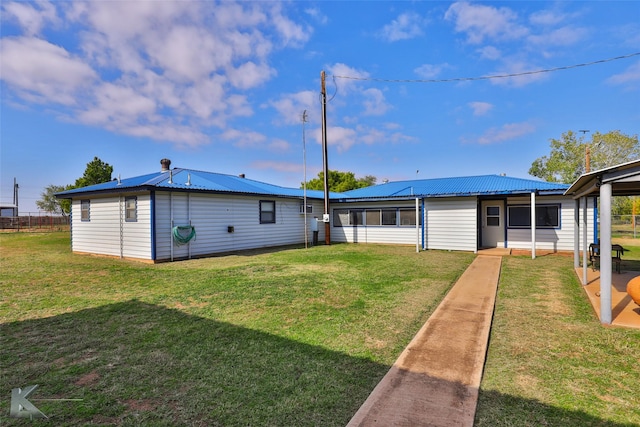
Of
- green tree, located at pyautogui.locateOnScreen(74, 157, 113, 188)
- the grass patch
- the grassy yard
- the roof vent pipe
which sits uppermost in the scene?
green tree, located at pyautogui.locateOnScreen(74, 157, 113, 188)

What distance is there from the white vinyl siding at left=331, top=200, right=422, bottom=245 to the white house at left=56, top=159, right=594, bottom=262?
5 centimetres

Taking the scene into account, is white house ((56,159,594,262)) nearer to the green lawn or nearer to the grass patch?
the green lawn

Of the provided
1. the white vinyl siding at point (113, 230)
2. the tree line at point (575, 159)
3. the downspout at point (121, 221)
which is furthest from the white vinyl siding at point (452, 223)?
the tree line at point (575, 159)

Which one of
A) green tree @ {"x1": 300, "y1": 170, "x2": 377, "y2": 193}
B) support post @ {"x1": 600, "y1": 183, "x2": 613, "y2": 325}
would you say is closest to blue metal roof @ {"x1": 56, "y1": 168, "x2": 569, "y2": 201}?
support post @ {"x1": 600, "y1": 183, "x2": 613, "y2": 325}

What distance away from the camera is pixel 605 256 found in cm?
440

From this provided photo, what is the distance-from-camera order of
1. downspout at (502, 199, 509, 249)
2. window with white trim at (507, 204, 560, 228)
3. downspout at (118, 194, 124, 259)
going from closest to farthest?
1. downspout at (118, 194, 124, 259)
2. window with white trim at (507, 204, 560, 228)
3. downspout at (502, 199, 509, 249)

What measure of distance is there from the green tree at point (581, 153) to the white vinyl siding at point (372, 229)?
2285cm

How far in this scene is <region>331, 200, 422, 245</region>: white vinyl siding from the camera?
15.3 metres

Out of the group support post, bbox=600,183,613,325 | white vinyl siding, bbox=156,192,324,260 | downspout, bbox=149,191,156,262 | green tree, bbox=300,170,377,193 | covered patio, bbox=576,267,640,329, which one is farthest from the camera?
green tree, bbox=300,170,377,193

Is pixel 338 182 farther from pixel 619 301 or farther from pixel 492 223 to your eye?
pixel 619 301

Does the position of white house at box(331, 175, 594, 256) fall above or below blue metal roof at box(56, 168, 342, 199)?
below

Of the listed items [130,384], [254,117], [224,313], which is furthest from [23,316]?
[254,117]

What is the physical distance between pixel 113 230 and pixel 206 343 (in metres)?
10.3

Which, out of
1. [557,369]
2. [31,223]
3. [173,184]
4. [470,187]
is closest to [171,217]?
[173,184]
